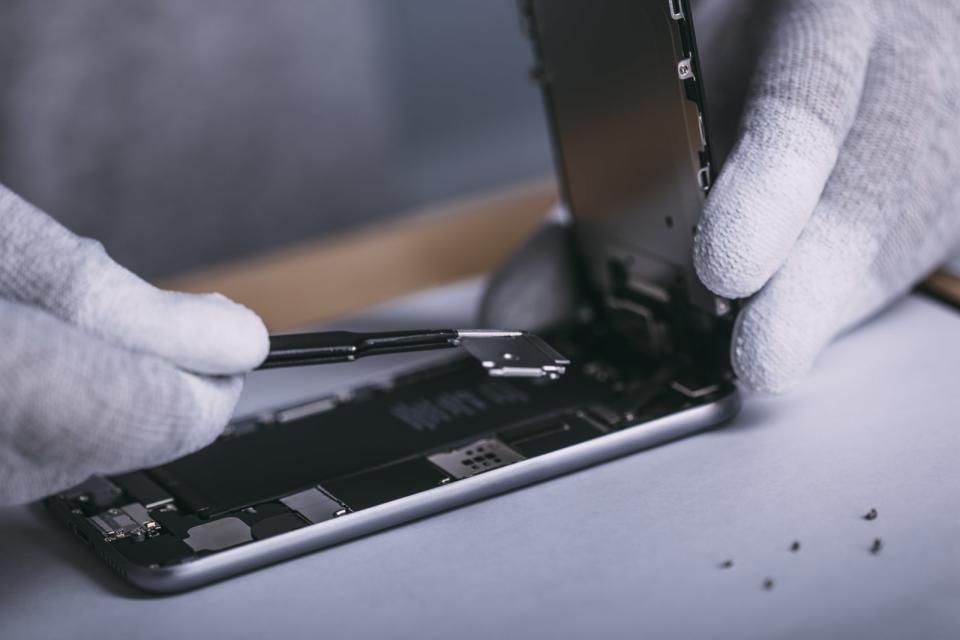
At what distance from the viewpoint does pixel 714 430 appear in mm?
636

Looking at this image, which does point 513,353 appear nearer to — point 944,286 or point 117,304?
point 117,304

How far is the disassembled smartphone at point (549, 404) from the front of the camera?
22.4 inches

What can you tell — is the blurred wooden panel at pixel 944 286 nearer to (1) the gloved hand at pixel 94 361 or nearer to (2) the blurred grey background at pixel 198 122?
(1) the gloved hand at pixel 94 361

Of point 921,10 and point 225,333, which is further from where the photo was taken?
point 921,10

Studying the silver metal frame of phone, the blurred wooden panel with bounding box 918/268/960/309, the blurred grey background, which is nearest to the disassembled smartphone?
the silver metal frame of phone

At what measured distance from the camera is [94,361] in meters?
0.47

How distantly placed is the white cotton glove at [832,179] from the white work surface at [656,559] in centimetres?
5

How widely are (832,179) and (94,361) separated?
392 mm

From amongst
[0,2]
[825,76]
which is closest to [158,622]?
[825,76]

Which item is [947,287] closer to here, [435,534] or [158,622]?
[435,534]

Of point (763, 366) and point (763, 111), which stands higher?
point (763, 111)

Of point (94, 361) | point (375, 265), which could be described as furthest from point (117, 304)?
point (375, 265)

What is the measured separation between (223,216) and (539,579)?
111 centimetres

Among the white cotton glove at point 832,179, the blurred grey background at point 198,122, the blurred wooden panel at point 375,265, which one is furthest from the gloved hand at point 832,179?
the blurred grey background at point 198,122
